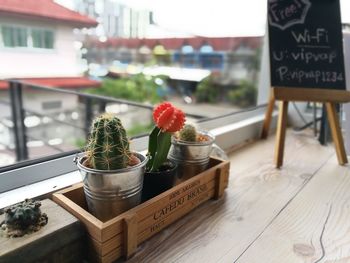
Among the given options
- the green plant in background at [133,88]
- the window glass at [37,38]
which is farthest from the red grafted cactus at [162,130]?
the green plant in background at [133,88]

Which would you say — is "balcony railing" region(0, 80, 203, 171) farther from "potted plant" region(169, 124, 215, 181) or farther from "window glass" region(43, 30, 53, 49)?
"potted plant" region(169, 124, 215, 181)

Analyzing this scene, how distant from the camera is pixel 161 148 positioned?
65cm

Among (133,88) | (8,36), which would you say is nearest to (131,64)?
(133,88)

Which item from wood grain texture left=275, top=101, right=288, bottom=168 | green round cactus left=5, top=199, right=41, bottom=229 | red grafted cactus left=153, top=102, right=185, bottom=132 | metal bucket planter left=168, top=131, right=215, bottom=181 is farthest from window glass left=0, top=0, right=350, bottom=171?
green round cactus left=5, top=199, right=41, bottom=229

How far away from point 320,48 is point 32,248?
3.93 ft

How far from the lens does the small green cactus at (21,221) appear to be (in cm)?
47

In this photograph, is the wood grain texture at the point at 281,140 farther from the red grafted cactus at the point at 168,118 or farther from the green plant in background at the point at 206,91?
the green plant in background at the point at 206,91

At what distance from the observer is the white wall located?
1060 mm

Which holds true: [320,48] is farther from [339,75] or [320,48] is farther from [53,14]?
[53,14]

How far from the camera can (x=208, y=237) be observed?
0.66 metres

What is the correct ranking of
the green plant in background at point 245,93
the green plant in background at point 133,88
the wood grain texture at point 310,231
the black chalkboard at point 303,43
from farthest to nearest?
the green plant in background at point 133,88 < the green plant in background at point 245,93 < the black chalkboard at point 303,43 < the wood grain texture at point 310,231

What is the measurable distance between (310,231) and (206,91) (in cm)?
151

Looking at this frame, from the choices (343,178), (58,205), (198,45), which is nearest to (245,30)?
(198,45)

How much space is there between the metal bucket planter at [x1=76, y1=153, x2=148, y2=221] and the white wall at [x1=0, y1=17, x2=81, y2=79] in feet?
2.48
